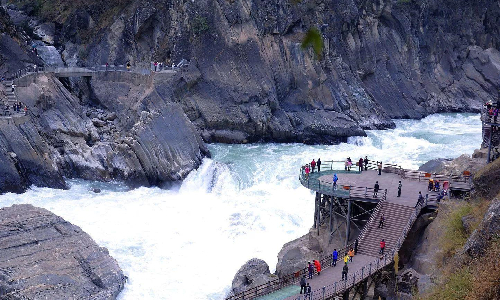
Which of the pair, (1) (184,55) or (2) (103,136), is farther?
(1) (184,55)

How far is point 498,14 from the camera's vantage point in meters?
94.1

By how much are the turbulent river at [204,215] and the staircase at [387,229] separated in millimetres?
7779

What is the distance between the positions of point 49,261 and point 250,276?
898 cm

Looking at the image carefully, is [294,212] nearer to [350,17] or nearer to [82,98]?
[82,98]

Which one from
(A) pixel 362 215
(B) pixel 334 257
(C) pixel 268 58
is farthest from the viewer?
(C) pixel 268 58

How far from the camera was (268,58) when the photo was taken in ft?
213

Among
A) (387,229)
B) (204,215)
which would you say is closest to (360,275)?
(387,229)

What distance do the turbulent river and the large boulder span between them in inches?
87.8

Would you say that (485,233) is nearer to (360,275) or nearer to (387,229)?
(360,275)

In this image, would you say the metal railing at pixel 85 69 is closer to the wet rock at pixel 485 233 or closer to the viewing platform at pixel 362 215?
the viewing platform at pixel 362 215

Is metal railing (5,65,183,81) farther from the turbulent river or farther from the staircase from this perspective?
the staircase

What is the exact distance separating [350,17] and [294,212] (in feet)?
123

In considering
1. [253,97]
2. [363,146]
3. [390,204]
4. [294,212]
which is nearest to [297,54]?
[253,97]

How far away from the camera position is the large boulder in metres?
30.8
